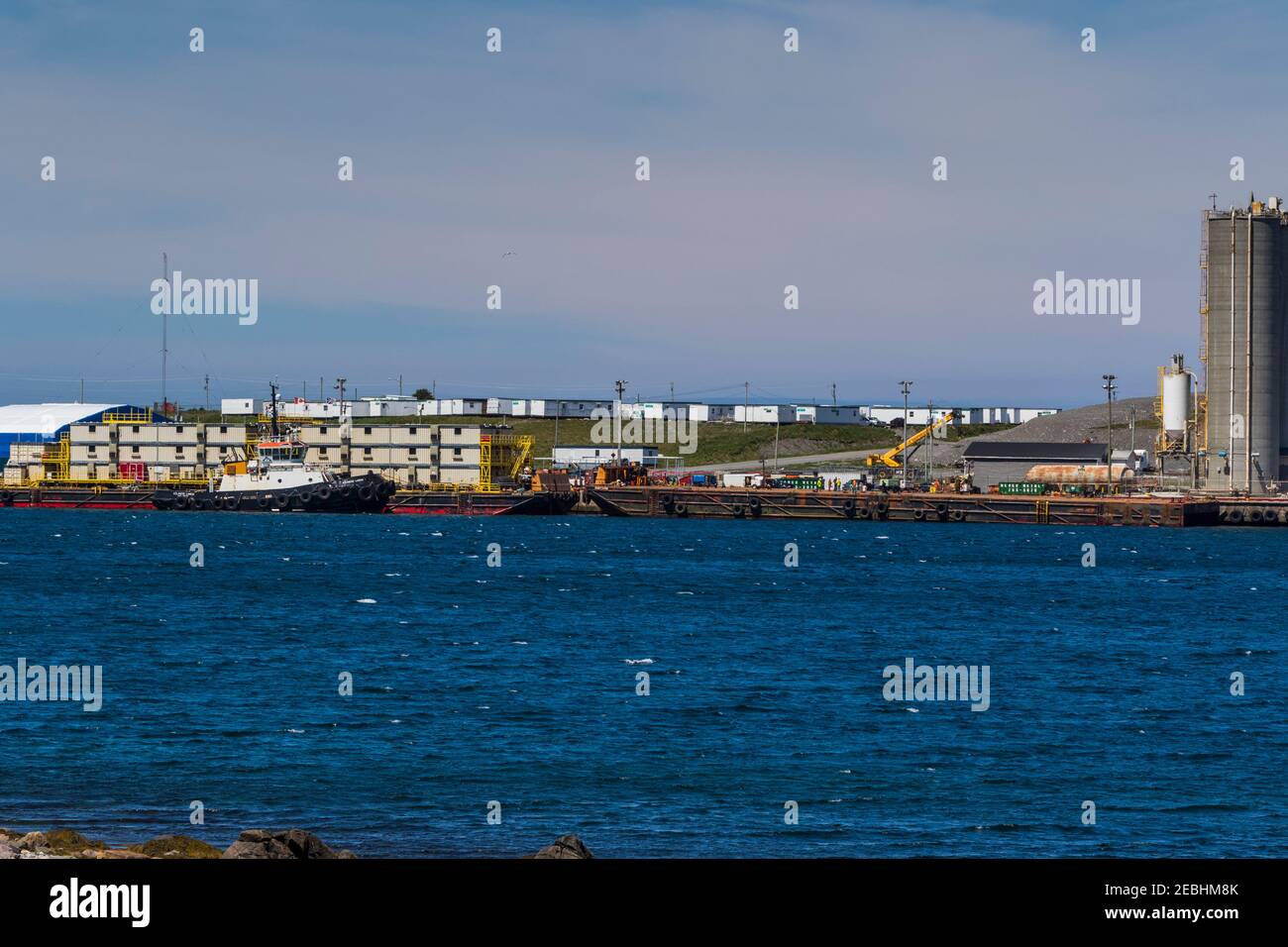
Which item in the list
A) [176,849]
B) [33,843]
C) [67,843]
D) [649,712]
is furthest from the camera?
[649,712]

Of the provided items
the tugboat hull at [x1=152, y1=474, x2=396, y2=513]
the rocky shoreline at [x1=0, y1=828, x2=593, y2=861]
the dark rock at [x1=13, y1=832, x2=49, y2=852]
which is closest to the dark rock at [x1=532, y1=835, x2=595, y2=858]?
the rocky shoreline at [x1=0, y1=828, x2=593, y2=861]

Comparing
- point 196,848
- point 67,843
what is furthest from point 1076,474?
point 67,843

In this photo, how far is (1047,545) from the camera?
118562 mm

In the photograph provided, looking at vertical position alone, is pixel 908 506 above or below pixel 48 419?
below

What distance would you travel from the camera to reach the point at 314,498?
143125mm

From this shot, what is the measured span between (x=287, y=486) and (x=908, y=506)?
61364mm

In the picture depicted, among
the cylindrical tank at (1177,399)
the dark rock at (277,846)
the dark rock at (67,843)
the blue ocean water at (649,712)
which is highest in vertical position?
the cylindrical tank at (1177,399)

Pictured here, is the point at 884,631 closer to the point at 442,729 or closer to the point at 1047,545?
the point at 442,729

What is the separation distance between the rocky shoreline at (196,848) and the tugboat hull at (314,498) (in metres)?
124

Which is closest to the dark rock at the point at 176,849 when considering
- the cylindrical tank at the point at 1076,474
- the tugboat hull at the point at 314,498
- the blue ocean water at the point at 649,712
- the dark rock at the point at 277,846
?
the dark rock at the point at 277,846

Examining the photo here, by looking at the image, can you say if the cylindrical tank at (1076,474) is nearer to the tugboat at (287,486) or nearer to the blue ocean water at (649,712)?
the tugboat at (287,486)

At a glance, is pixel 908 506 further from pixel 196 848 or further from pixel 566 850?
pixel 196 848

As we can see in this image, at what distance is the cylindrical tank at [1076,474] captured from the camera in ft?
516

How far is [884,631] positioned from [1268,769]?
26.6m
